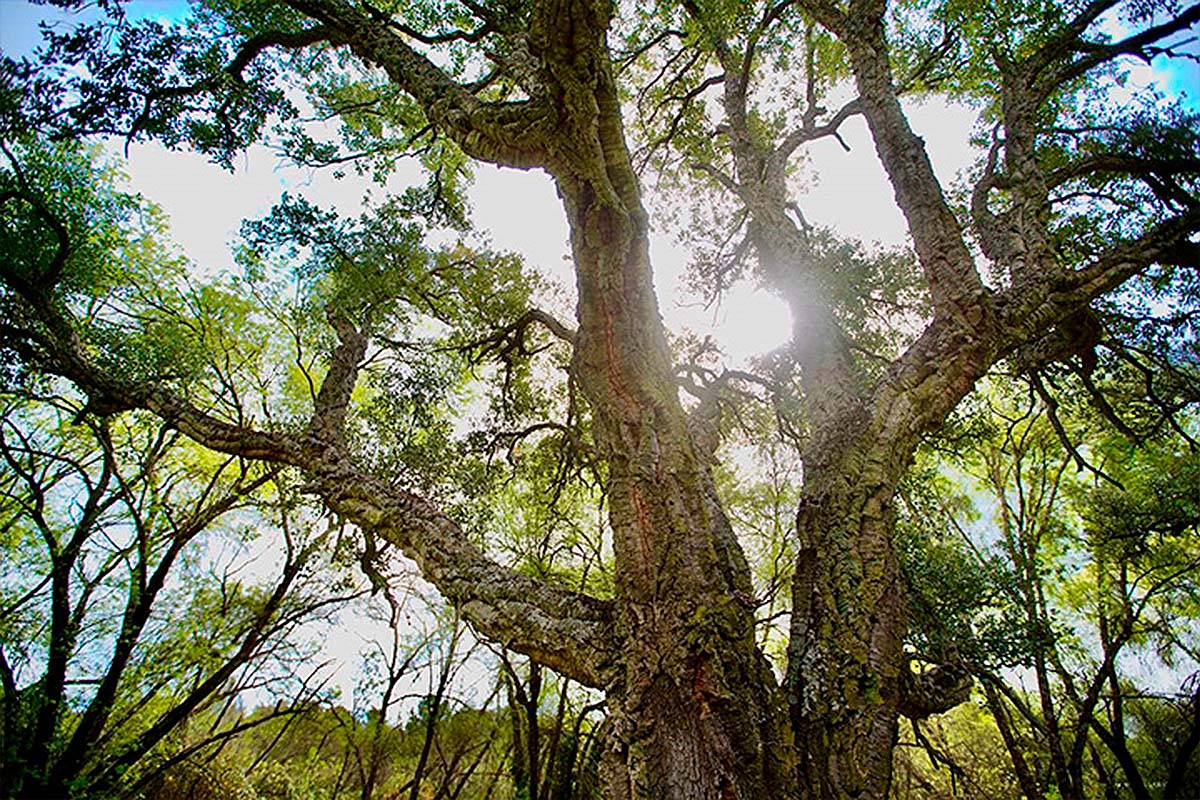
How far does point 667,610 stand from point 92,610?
964 cm

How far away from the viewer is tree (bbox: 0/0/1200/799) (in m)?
1.80

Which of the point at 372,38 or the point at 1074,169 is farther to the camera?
the point at 1074,169

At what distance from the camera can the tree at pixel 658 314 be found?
1802 mm

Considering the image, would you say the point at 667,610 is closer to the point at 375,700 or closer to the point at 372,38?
the point at 372,38

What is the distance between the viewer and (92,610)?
7562 mm

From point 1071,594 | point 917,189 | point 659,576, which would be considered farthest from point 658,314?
point 1071,594

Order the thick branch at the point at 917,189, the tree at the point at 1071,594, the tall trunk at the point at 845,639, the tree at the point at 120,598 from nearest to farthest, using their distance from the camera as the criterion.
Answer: the tall trunk at the point at 845,639, the thick branch at the point at 917,189, the tree at the point at 1071,594, the tree at the point at 120,598

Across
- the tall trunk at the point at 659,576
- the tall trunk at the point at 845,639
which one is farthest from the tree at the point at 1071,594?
the tall trunk at the point at 659,576

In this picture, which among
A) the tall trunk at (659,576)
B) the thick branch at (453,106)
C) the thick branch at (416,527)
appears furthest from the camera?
the thick branch at (453,106)

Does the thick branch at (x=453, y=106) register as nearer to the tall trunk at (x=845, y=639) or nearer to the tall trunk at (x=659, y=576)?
the tall trunk at (x=659, y=576)

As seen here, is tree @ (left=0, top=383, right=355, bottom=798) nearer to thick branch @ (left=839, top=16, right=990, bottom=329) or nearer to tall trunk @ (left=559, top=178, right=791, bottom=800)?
tall trunk @ (left=559, top=178, right=791, bottom=800)

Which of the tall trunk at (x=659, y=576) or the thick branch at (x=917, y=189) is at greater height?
the thick branch at (x=917, y=189)

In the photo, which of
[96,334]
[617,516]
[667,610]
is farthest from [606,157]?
[96,334]

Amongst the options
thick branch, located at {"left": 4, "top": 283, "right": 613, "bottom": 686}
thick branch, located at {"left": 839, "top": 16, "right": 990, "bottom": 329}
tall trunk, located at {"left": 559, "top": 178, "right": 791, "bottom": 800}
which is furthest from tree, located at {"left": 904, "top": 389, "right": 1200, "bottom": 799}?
thick branch, located at {"left": 4, "top": 283, "right": 613, "bottom": 686}
